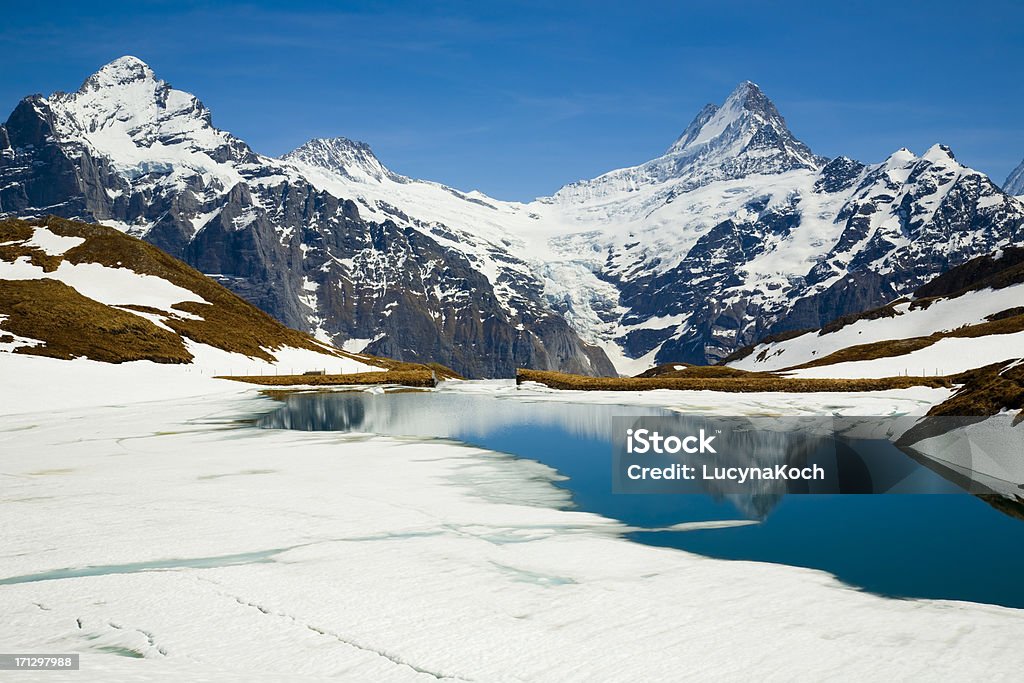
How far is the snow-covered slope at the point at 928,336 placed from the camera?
87.1 m

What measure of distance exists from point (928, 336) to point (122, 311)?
11150 cm

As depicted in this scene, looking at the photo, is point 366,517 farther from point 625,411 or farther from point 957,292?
point 957,292

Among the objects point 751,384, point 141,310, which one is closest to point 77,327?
point 141,310

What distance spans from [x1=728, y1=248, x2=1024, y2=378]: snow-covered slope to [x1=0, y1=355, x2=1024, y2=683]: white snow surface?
61.8 meters

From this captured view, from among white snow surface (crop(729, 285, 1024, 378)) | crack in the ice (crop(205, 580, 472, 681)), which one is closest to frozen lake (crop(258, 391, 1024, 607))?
crack in the ice (crop(205, 580, 472, 681))

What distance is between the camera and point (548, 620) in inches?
494

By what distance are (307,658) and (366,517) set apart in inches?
356

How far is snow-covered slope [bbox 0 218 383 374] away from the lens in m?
86.1

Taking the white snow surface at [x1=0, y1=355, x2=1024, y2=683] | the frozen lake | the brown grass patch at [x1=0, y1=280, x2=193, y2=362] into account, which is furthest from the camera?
the brown grass patch at [x1=0, y1=280, x2=193, y2=362]

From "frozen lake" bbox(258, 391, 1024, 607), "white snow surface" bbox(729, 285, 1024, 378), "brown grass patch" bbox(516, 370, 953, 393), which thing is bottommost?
"frozen lake" bbox(258, 391, 1024, 607)

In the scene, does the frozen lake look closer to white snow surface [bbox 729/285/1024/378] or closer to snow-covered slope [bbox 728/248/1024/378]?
snow-covered slope [bbox 728/248/1024/378]

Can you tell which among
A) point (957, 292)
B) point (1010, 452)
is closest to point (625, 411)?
point (1010, 452)

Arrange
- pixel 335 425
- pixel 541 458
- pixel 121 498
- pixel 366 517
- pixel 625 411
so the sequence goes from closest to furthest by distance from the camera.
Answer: pixel 366 517, pixel 121 498, pixel 541 458, pixel 335 425, pixel 625 411

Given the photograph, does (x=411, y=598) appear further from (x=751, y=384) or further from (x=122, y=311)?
(x=122, y=311)
